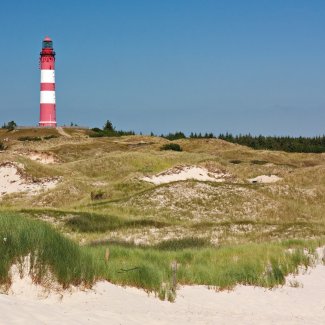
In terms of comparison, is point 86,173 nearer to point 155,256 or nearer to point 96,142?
point 96,142

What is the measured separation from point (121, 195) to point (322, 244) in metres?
26.0

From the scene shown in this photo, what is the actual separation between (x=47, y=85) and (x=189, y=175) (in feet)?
222

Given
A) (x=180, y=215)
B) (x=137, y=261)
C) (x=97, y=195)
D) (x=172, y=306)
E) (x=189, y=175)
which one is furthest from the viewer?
(x=189, y=175)

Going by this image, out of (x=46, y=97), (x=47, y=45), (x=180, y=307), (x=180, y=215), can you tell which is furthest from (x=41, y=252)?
(x=47, y=45)

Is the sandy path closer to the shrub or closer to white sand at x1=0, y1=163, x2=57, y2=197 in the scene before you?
the shrub

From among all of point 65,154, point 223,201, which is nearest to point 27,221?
point 223,201

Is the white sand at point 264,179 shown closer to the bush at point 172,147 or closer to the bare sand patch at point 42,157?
the bare sand patch at point 42,157

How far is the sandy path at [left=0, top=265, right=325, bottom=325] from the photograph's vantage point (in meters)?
11.6

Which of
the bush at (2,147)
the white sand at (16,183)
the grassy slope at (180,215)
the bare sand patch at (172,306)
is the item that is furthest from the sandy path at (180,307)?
the bush at (2,147)

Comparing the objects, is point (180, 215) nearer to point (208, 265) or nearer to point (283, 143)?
point (208, 265)

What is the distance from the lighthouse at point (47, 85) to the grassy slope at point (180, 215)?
46.1m

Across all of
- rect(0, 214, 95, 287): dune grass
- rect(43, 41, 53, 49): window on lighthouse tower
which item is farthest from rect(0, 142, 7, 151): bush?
rect(0, 214, 95, 287): dune grass

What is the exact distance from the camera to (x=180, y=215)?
131 feet

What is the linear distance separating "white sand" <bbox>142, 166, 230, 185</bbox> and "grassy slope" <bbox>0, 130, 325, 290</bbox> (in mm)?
1623
